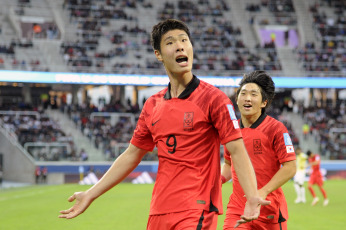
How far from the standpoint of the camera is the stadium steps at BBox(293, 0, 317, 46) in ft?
163

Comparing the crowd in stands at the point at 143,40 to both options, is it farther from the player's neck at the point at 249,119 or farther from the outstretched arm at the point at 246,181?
the outstretched arm at the point at 246,181

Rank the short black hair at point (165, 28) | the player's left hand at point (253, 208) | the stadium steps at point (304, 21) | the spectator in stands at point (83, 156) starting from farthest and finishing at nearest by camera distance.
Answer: the stadium steps at point (304, 21) → the spectator in stands at point (83, 156) → the short black hair at point (165, 28) → the player's left hand at point (253, 208)

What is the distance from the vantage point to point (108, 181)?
13.9 feet

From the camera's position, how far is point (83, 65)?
41.9m

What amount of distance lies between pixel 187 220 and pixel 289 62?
44.0m

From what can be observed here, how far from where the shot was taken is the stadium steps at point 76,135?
3541cm

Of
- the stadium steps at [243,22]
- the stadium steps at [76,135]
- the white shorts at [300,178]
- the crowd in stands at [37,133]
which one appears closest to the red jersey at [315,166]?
the white shorts at [300,178]

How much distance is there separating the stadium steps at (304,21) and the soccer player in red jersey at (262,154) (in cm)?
4489

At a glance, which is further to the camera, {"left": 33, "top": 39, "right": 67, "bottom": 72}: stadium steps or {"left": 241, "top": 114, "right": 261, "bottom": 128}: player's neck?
{"left": 33, "top": 39, "right": 67, "bottom": 72}: stadium steps

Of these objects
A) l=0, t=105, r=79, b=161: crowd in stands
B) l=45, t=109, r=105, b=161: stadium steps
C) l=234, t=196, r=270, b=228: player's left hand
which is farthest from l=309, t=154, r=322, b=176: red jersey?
l=0, t=105, r=79, b=161: crowd in stands

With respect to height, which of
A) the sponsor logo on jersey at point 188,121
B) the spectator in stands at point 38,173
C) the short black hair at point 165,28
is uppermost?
the short black hair at point 165,28

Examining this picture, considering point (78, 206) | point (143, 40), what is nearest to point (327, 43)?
point (143, 40)

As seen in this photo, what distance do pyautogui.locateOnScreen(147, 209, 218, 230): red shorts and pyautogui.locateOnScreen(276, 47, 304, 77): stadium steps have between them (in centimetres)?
4180

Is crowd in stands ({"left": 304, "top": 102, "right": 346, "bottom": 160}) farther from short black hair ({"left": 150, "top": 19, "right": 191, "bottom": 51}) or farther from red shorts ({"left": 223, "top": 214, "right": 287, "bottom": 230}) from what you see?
short black hair ({"left": 150, "top": 19, "right": 191, "bottom": 51})
